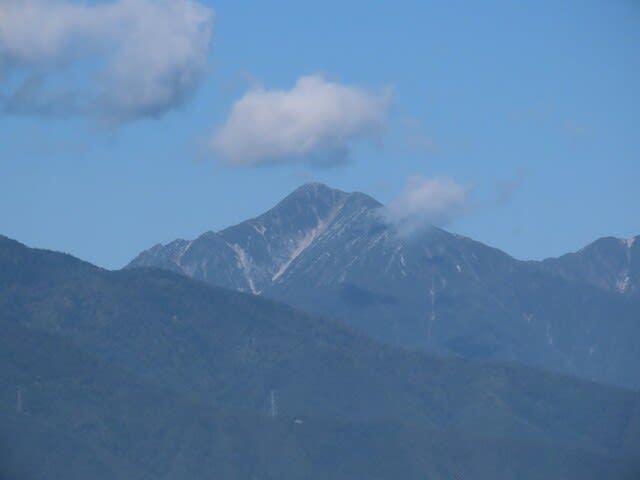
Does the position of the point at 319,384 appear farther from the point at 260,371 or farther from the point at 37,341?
the point at 37,341

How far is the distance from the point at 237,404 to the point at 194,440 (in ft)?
85.0

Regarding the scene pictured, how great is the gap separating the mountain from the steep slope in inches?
7.2

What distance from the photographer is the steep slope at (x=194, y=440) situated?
14362 centimetres

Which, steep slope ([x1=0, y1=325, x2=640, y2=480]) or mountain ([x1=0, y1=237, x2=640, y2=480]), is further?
mountain ([x1=0, y1=237, x2=640, y2=480])

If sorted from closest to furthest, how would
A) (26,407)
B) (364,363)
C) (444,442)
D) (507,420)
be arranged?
(26,407)
(444,442)
(507,420)
(364,363)

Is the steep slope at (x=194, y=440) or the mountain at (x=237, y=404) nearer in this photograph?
the steep slope at (x=194, y=440)

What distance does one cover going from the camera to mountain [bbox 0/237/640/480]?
482 feet

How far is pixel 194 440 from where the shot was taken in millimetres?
150375

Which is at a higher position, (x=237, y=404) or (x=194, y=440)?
(x=237, y=404)

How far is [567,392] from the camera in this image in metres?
200

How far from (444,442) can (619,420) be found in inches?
1595

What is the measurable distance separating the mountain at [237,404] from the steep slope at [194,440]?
184 millimetres

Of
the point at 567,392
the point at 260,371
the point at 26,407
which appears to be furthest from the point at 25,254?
the point at 567,392

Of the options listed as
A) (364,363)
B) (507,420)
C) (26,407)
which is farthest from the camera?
(364,363)
